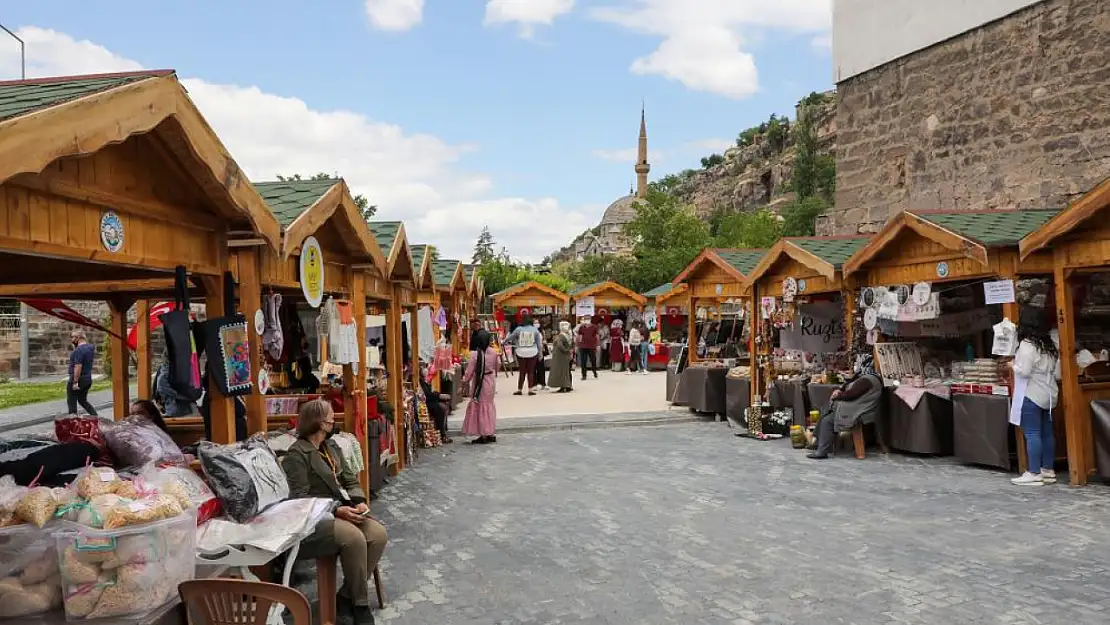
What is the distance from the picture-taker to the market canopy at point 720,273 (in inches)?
531

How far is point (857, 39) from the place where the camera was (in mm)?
16672

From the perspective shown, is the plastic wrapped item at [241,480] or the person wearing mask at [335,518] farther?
the person wearing mask at [335,518]

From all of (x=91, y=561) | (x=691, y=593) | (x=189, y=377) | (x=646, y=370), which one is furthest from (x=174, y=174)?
(x=646, y=370)

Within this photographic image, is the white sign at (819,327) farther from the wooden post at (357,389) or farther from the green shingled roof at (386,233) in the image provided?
the wooden post at (357,389)

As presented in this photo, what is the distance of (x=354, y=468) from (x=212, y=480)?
2.16m

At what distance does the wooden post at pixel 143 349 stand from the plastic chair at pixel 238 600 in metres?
6.50

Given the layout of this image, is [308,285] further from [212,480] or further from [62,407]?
[62,407]

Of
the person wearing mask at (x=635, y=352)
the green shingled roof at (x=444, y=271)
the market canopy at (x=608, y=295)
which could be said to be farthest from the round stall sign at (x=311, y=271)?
the market canopy at (x=608, y=295)

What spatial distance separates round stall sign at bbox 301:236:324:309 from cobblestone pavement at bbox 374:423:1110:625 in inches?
77.9

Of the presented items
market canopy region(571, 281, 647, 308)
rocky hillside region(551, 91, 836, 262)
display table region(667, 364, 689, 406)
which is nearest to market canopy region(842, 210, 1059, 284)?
display table region(667, 364, 689, 406)

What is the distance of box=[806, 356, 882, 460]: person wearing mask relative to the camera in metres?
9.55

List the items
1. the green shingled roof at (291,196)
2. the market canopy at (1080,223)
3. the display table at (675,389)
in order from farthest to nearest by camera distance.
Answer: the display table at (675,389)
the market canopy at (1080,223)
the green shingled roof at (291,196)

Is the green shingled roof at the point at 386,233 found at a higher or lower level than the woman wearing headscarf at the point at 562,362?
higher

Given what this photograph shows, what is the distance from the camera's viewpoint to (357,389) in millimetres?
7508
